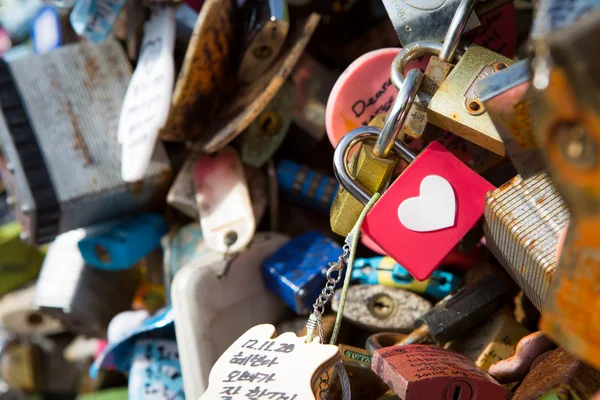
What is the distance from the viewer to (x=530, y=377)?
551 mm

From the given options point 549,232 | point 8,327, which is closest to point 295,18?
point 549,232

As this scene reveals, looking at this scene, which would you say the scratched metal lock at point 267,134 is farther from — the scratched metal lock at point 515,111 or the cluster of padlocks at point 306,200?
the scratched metal lock at point 515,111

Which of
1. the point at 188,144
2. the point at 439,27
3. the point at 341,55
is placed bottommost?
the point at 188,144

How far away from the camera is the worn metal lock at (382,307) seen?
72 cm

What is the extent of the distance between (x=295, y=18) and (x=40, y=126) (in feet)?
1.35

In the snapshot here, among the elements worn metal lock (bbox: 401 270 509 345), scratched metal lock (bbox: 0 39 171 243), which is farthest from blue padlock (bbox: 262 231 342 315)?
scratched metal lock (bbox: 0 39 171 243)

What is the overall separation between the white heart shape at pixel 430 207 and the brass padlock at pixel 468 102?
5 cm

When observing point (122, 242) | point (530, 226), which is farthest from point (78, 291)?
point (530, 226)

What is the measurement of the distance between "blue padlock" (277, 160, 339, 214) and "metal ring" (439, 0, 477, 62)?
305 mm

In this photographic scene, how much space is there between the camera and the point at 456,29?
59cm

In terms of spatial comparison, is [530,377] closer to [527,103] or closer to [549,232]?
[549,232]

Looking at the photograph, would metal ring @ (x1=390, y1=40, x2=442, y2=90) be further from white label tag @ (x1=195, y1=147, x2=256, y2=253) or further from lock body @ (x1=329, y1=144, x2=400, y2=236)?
white label tag @ (x1=195, y1=147, x2=256, y2=253)

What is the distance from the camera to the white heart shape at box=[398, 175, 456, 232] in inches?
23.0

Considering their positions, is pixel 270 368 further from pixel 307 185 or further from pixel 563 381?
pixel 307 185
